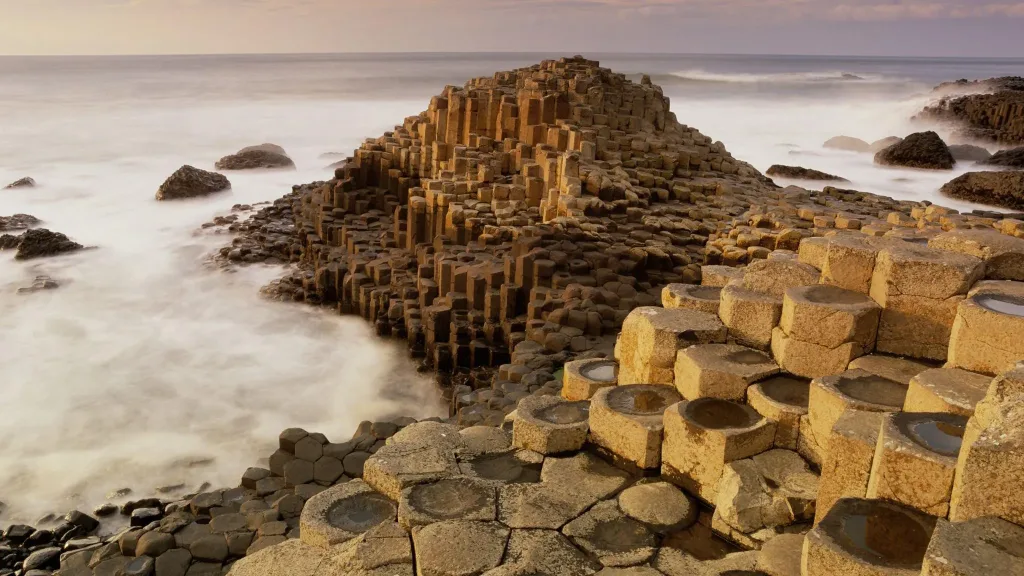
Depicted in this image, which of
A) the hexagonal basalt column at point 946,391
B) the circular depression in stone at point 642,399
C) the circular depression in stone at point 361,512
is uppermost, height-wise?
the hexagonal basalt column at point 946,391

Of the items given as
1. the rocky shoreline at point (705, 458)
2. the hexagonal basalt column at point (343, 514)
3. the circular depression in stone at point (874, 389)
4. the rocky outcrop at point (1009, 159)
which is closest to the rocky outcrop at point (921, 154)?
the rocky outcrop at point (1009, 159)

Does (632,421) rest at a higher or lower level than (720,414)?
lower

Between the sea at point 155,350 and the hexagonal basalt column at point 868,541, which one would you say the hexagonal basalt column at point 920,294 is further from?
the sea at point 155,350

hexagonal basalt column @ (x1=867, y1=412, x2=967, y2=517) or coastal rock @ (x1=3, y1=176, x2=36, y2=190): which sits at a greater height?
hexagonal basalt column @ (x1=867, y1=412, x2=967, y2=517)

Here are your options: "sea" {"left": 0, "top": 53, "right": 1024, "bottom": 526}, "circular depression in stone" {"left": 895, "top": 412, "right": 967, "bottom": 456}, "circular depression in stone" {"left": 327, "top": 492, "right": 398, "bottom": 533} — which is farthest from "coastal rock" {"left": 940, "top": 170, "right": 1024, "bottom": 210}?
"circular depression in stone" {"left": 327, "top": 492, "right": 398, "bottom": 533}

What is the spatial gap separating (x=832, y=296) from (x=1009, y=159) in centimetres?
2368

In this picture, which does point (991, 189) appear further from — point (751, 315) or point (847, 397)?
point (847, 397)

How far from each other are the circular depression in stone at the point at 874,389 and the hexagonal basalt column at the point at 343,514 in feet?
8.40

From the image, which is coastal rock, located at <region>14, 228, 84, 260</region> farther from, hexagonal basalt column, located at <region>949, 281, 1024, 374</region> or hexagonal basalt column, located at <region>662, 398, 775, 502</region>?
hexagonal basalt column, located at <region>949, 281, 1024, 374</region>

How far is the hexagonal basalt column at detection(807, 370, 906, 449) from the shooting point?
13.0 feet

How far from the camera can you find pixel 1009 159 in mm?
23812

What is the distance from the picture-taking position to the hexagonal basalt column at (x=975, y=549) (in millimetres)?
2680

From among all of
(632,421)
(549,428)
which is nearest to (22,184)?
(549,428)

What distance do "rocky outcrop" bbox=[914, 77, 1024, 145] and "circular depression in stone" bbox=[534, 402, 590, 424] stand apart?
31.7 metres
